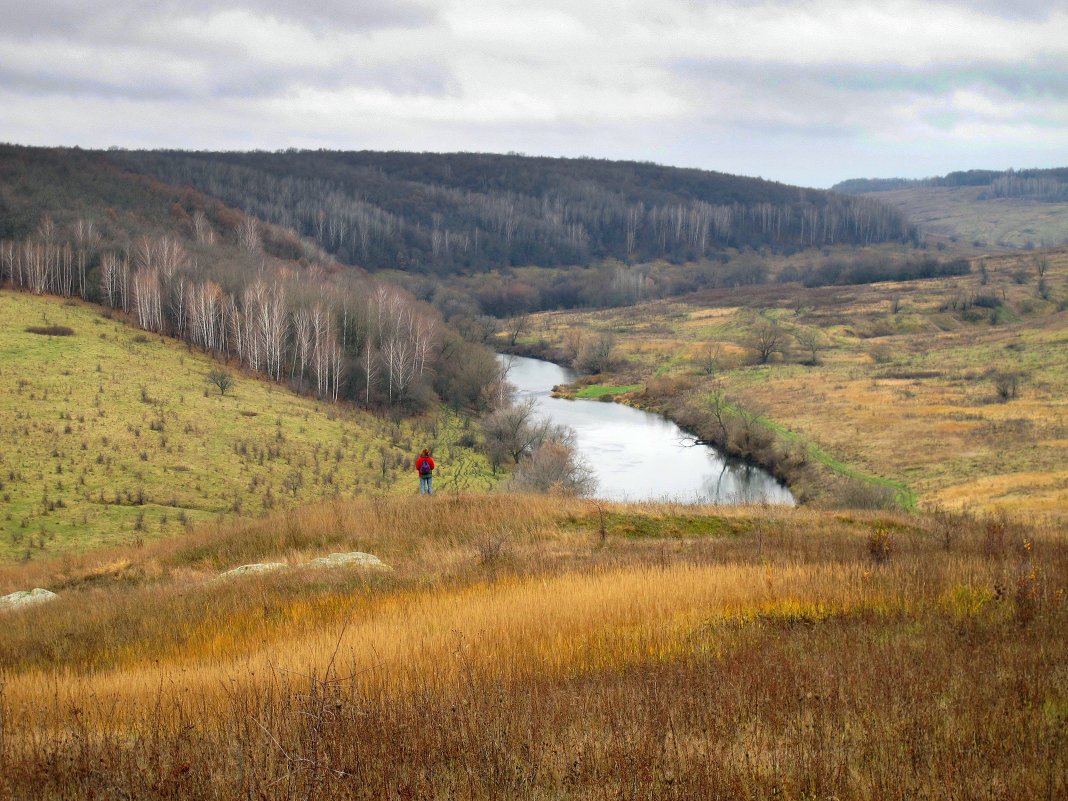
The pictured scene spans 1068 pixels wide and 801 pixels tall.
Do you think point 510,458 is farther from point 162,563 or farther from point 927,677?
point 927,677

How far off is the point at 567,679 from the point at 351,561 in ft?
25.2

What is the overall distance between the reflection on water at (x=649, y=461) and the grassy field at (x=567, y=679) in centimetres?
2099

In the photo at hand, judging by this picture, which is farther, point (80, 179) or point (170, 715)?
point (80, 179)

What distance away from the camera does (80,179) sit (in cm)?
10219

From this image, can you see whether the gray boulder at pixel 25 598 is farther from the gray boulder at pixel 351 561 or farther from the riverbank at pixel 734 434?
the riverbank at pixel 734 434

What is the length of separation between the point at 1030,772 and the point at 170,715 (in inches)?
231

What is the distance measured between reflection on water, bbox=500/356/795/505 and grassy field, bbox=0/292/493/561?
8.02 m

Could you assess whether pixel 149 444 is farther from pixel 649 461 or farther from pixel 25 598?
pixel 649 461

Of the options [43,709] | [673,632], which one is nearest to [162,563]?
[43,709]

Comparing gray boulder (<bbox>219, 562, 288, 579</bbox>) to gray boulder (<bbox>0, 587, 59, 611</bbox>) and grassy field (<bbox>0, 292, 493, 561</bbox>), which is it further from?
grassy field (<bbox>0, 292, 493, 561</bbox>)

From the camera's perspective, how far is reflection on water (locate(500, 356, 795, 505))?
42.9m

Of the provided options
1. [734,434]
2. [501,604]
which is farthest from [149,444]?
[501,604]

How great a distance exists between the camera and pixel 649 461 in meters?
51.3

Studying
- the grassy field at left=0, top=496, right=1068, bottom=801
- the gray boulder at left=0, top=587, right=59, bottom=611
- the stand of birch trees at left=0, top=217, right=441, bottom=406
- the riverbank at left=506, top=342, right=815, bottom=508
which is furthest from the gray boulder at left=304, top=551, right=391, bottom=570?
the stand of birch trees at left=0, top=217, right=441, bottom=406
